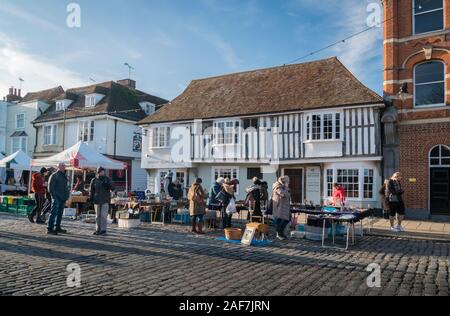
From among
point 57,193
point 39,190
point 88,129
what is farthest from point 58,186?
point 88,129

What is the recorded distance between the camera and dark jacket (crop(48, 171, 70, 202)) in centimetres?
939

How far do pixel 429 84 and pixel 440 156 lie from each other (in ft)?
10.5

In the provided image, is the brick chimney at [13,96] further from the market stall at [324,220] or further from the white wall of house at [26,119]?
the market stall at [324,220]

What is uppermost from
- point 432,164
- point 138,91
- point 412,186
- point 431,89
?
point 138,91

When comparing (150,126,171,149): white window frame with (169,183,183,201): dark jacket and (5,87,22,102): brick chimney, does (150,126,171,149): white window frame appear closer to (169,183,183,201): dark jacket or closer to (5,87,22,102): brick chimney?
(169,183,183,201): dark jacket

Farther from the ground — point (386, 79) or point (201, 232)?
point (386, 79)

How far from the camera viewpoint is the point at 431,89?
50.8 ft

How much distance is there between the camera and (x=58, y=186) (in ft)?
31.1

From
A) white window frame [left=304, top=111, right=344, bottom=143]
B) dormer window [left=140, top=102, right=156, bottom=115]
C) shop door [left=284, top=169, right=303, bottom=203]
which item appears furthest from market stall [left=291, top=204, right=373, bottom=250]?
dormer window [left=140, top=102, right=156, bottom=115]

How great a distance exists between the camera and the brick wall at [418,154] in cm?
1505
